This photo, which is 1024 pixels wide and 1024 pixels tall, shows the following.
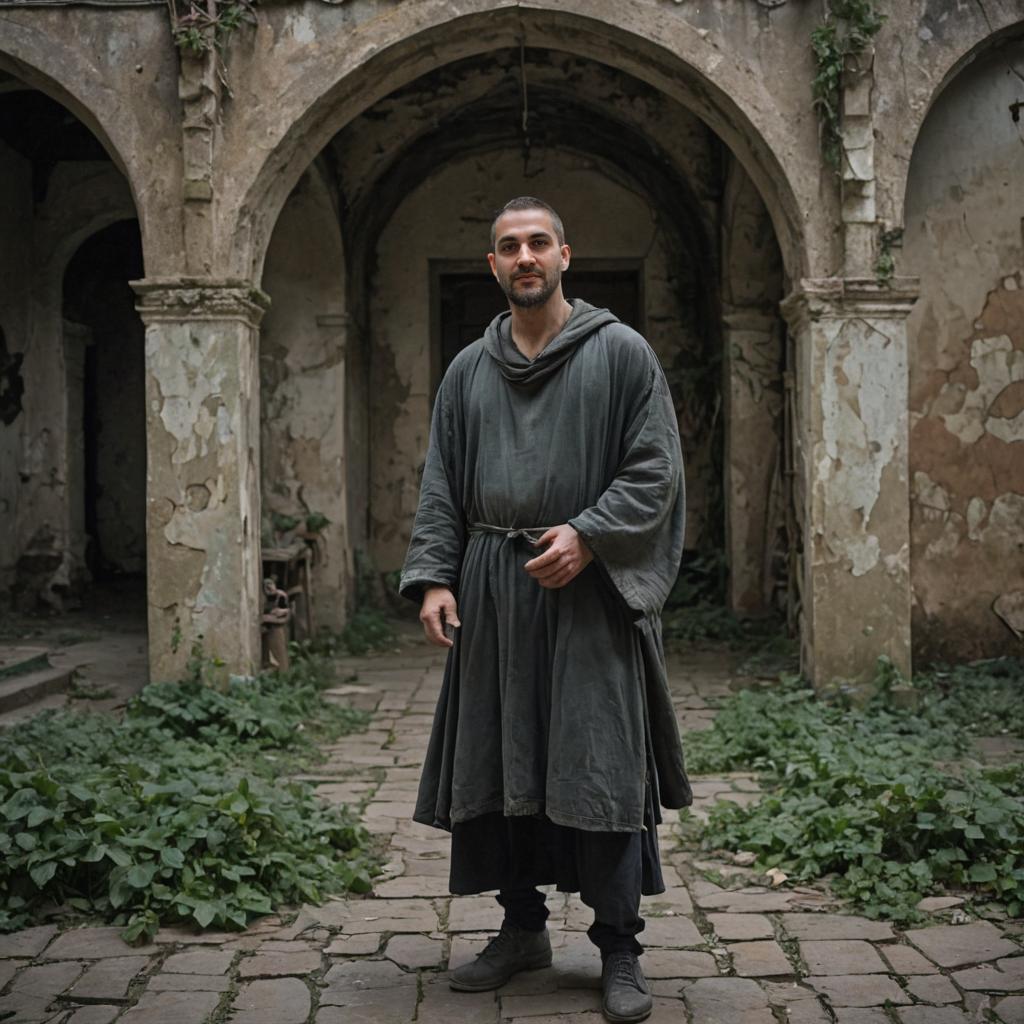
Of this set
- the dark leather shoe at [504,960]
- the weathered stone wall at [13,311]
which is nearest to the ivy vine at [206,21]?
the weathered stone wall at [13,311]

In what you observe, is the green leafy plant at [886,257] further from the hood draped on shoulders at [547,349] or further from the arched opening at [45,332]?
the arched opening at [45,332]

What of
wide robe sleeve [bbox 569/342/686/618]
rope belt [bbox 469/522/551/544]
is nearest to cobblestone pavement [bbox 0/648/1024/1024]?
wide robe sleeve [bbox 569/342/686/618]

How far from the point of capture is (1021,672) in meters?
7.20

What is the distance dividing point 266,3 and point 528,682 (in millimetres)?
5064

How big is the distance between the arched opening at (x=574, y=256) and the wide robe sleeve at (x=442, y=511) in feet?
20.8

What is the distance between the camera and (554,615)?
118 inches

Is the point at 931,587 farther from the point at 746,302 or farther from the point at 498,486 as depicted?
the point at 498,486

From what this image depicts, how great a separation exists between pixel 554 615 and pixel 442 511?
1.46ft

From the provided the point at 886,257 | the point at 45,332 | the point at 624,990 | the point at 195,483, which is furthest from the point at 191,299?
the point at 624,990

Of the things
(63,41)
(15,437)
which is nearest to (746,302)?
(63,41)

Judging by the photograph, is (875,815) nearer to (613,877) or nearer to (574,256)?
(613,877)

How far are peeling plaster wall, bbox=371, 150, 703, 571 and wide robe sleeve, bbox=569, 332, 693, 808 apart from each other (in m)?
7.49

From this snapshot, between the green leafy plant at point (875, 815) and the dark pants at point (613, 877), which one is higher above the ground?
the dark pants at point (613, 877)

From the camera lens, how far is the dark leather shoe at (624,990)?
296cm
